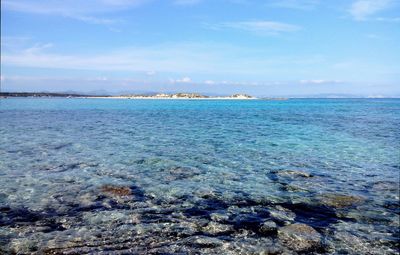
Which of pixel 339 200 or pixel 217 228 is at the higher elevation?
pixel 339 200

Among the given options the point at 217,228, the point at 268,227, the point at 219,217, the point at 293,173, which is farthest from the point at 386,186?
the point at 217,228

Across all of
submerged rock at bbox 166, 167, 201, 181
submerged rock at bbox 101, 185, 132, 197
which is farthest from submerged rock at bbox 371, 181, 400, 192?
submerged rock at bbox 101, 185, 132, 197

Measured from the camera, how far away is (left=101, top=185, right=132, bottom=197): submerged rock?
49.3ft

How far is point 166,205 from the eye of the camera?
13641 mm

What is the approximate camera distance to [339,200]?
1394 cm

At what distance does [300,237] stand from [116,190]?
8.19m

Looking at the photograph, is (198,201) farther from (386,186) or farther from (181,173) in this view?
(386,186)

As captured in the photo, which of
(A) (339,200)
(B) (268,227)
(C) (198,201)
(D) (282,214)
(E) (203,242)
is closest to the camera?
(E) (203,242)

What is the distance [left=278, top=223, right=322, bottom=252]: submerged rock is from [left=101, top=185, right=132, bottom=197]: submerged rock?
6.85 m

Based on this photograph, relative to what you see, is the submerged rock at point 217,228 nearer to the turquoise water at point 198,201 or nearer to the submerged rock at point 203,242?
the turquoise water at point 198,201

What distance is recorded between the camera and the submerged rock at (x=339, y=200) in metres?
13.4

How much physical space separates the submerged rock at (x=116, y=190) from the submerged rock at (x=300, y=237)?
22.5 feet

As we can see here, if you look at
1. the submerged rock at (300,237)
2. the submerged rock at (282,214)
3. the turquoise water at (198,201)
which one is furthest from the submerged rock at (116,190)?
the submerged rock at (300,237)

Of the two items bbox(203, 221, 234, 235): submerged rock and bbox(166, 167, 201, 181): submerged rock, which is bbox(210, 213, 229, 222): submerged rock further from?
bbox(166, 167, 201, 181): submerged rock
